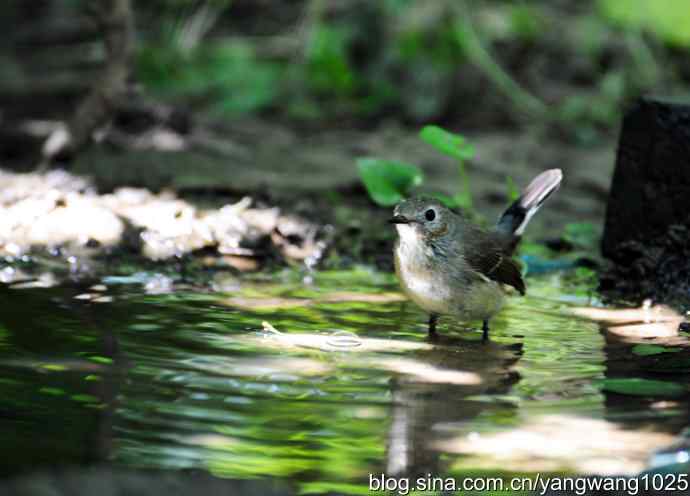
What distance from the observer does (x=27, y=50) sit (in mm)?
12172

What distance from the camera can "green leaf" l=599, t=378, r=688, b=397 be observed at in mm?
3754

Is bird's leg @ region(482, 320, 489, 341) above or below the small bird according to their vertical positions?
below

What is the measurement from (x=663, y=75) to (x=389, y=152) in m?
3.83

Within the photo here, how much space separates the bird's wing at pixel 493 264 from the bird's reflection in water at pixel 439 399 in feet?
1.33

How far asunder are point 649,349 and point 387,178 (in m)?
2.18

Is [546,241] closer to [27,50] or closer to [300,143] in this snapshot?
[300,143]

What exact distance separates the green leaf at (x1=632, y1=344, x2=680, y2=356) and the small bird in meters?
0.72

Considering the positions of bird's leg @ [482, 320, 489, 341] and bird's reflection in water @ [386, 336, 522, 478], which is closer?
bird's reflection in water @ [386, 336, 522, 478]

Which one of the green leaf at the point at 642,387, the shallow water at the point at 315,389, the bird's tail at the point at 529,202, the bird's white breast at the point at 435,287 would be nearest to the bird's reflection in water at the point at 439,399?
the shallow water at the point at 315,389

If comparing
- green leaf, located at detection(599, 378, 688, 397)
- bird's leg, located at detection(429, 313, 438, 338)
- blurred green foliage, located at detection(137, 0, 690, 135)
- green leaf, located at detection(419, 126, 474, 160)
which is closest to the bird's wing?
bird's leg, located at detection(429, 313, 438, 338)

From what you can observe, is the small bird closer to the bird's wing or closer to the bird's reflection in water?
the bird's wing

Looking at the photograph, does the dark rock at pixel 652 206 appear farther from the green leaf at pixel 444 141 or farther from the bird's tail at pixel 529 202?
the green leaf at pixel 444 141

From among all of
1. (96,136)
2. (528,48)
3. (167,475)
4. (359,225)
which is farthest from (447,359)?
(528,48)

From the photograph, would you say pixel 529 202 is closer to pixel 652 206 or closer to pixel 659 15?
pixel 652 206
